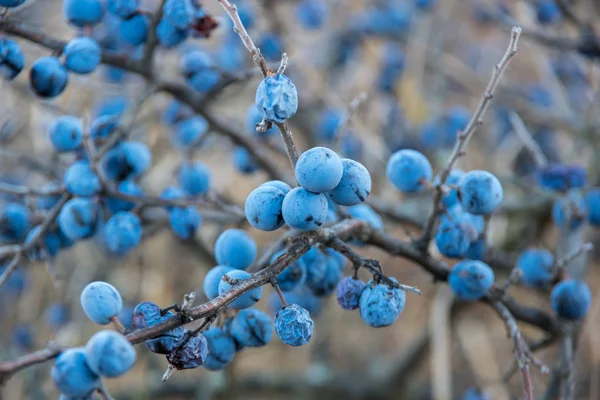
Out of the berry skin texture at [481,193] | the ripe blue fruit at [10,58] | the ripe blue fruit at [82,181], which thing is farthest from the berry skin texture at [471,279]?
the ripe blue fruit at [10,58]

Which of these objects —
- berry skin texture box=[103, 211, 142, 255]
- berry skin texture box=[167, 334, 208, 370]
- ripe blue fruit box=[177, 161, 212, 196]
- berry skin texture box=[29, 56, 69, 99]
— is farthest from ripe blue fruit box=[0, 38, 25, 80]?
berry skin texture box=[167, 334, 208, 370]

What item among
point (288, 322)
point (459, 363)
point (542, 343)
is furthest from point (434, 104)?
point (288, 322)

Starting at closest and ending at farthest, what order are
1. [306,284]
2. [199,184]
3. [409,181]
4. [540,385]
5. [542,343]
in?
1. [306,284]
2. [409,181]
3. [542,343]
4. [199,184]
5. [540,385]

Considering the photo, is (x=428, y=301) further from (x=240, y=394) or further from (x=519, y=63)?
(x=519, y=63)

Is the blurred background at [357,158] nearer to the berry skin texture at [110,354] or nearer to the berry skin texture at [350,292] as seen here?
the berry skin texture at [350,292]

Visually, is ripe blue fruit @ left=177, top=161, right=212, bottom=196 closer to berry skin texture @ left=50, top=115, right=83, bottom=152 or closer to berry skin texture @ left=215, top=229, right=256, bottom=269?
berry skin texture @ left=50, top=115, right=83, bottom=152
